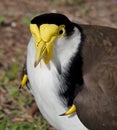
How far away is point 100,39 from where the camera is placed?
3.64 meters

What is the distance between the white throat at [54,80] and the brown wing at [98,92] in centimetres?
11

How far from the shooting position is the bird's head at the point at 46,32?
10.6ft

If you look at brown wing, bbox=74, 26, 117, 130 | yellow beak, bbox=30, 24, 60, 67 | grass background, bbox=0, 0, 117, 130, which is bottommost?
grass background, bbox=0, 0, 117, 130

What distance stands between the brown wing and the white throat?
0.36 ft

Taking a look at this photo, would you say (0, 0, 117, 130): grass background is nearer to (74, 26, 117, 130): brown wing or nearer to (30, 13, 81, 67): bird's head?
(74, 26, 117, 130): brown wing

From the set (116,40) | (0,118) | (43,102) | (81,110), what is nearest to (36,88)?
(43,102)

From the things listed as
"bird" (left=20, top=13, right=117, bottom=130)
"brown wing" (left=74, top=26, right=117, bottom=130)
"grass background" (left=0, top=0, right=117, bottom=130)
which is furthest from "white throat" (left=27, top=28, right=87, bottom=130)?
"grass background" (left=0, top=0, right=117, bottom=130)

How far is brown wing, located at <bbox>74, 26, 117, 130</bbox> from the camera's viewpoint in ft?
11.3

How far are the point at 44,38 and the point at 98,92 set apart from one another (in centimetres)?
52

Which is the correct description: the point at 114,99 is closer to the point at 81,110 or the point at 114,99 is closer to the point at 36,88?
the point at 81,110

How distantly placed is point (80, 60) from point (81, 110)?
Result: 12.4 inches

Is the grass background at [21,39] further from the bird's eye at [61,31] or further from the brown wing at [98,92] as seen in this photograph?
the bird's eye at [61,31]

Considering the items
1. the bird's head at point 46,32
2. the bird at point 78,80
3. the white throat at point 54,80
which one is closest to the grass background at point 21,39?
the white throat at point 54,80

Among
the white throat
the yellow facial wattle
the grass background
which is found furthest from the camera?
the grass background
